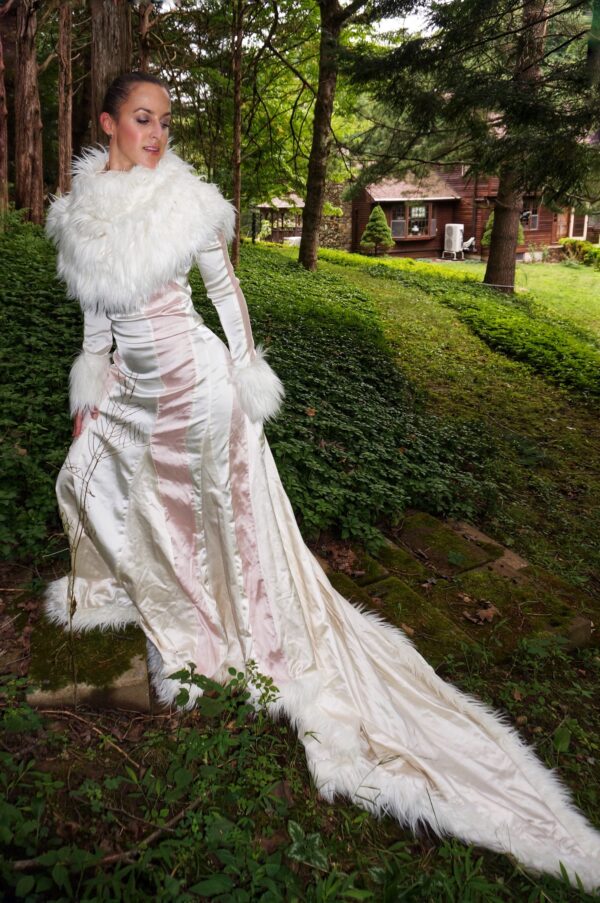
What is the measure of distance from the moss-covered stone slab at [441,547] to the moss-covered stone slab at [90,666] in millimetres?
1848

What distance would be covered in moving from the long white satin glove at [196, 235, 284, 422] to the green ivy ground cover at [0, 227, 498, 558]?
1258 millimetres

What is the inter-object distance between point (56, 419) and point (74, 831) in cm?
234

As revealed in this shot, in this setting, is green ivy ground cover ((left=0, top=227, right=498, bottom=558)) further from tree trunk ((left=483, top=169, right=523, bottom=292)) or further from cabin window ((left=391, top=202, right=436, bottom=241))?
cabin window ((left=391, top=202, right=436, bottom=241))

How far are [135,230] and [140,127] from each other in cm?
39

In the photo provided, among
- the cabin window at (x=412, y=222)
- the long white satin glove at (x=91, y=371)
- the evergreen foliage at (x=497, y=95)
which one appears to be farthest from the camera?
the cabin window at (x=412, y=222)

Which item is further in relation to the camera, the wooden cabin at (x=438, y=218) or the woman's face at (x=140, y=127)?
the wooden cabin at (x=438, y=218)

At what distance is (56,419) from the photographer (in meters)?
3.59

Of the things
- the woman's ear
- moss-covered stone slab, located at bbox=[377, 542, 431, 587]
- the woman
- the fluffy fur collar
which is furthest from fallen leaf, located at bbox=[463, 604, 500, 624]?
the woman's ear

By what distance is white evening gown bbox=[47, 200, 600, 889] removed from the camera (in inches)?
89.9

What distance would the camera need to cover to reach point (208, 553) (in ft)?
7.99

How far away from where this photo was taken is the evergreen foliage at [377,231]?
2625cm

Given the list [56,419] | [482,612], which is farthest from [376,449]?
[56,419]

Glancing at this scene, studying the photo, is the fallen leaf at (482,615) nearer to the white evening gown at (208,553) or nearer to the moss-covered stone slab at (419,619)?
the moss-covered stone slab at (419,619)

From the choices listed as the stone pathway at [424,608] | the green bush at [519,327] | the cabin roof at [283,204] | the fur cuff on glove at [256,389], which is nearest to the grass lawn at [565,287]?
the green bush at [519,327]
